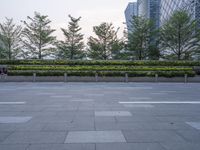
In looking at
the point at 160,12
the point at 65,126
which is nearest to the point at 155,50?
the point at 160,12

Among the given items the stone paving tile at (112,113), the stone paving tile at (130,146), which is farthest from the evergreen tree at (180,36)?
the stone paving tile at (130,146)

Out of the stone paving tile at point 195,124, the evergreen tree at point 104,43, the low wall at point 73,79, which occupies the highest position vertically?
the evergreen tree at point 104,43

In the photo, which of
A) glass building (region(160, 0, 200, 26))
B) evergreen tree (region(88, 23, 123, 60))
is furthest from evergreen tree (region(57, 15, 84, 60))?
glass building (region(160, 0, 200, 26))

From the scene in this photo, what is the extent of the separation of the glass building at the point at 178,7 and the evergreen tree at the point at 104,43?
33.9 ft

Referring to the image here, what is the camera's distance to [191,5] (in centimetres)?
5988

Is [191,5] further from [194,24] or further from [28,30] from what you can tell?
[28,30]

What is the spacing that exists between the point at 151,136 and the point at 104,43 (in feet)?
140

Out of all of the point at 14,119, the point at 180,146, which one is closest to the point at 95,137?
the point at 180,146

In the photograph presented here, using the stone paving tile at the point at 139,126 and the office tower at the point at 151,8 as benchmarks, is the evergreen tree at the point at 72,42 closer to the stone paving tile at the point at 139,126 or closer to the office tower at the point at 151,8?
the office tower at the point at 151,8

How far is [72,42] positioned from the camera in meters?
49.6

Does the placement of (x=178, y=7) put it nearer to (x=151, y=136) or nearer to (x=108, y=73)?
(x=108, y=73)

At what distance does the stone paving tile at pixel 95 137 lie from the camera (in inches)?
259

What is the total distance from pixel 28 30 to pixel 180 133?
1774 inches

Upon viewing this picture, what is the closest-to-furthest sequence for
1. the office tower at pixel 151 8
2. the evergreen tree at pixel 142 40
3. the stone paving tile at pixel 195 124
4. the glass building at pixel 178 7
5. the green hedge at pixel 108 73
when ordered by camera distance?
the stone paving tile at pixel 195 124 → the green hedge at pixel 108 73 → the evergreen tree at pixel 142 40 → the glass building at pixel 178 7 → the office tower at pixel 151 8
